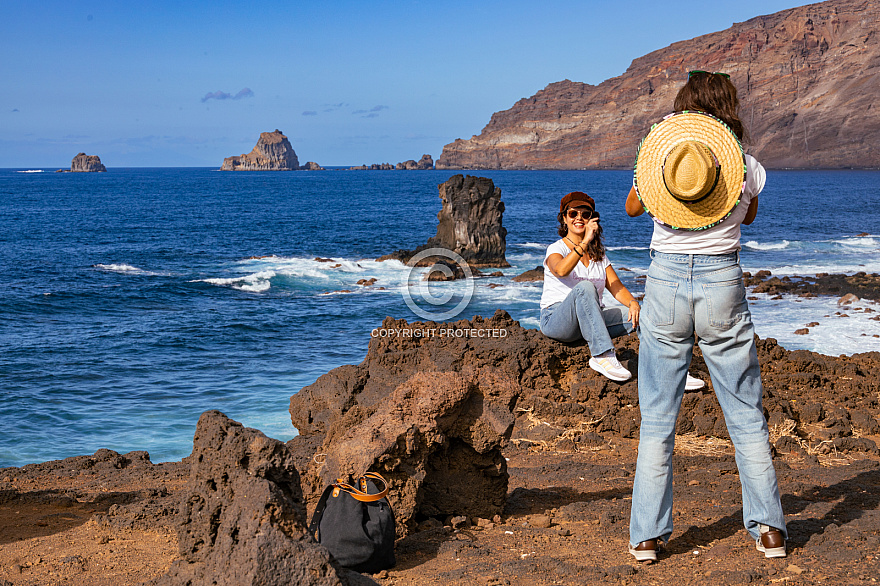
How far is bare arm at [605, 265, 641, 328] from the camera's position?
256 inches

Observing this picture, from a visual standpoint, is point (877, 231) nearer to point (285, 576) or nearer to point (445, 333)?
point (445, 333)

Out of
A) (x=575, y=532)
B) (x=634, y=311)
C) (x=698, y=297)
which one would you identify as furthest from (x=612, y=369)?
(x=698, y=297)

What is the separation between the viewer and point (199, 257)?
131 ft

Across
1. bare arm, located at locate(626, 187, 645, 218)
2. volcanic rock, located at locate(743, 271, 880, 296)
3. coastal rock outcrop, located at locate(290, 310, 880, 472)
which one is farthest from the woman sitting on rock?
volcanic rock, located at locate(743, 271, 880, 296)

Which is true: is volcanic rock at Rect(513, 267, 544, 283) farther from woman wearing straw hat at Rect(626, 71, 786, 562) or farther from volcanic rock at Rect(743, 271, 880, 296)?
woman wearing straw hat at Rect(626, 71, 786, 562)

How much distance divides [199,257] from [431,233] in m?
18.3

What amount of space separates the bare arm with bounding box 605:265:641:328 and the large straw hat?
9.85 ft

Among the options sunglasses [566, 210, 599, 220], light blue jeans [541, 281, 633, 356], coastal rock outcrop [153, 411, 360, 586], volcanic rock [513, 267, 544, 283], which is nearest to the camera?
coastal rock outcrop [153, 411, 360, 586]

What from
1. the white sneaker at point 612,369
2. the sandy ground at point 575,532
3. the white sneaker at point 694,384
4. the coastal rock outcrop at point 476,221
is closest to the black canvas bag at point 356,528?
the sandy ground at point 575,532

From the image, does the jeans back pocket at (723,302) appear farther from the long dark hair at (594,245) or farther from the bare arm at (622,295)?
the long dark hair at (594,245)

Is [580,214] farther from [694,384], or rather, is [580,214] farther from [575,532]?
[575,532]

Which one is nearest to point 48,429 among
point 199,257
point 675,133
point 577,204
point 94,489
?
point 94,489

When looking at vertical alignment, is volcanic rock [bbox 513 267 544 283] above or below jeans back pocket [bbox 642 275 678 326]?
below

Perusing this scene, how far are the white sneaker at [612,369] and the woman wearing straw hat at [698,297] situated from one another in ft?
10.7
